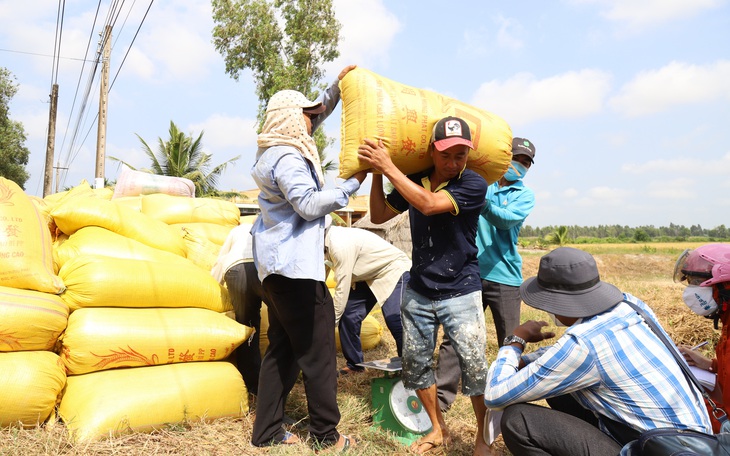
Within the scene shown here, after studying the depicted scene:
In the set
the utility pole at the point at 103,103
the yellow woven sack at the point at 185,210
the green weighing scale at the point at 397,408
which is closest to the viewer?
the green weighing scale at the point at 397,408

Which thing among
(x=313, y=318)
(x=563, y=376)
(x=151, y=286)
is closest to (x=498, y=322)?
(x=313, y=318)

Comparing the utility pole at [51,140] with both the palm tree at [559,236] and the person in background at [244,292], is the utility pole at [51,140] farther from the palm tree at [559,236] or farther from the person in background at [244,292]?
the palm tree at [559,236]

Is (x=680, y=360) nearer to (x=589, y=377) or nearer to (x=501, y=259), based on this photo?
(x=589, y=377)

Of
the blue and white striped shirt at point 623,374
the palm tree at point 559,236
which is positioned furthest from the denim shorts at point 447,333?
the palm tree at point 559,236

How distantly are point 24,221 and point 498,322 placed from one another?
2801mm

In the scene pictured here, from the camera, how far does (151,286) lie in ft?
9.59

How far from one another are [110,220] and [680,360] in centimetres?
327

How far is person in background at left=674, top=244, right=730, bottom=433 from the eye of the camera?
1.98 m

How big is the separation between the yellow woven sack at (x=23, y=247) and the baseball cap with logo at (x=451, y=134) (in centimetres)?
208

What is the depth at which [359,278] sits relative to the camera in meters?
3.89

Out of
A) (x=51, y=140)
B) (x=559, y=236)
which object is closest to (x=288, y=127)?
(x=51, y=140)

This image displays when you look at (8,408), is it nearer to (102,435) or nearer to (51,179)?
(102,435)

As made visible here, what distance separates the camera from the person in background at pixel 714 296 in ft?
6.50

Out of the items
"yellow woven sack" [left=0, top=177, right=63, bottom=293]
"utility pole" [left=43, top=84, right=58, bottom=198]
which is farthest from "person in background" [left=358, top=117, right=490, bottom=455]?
"utility pole" [left=43, top=84, right=58, bottom=198]
